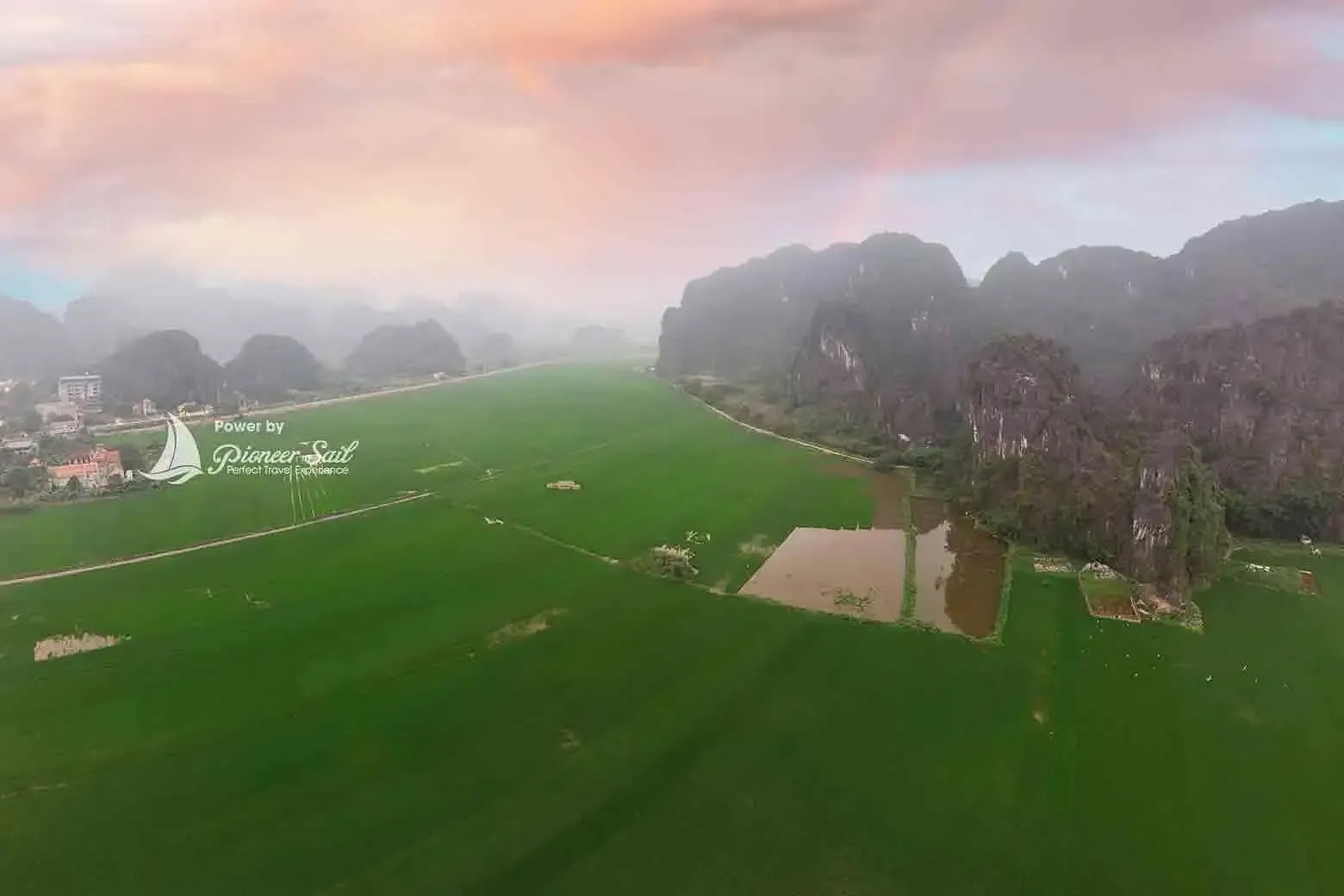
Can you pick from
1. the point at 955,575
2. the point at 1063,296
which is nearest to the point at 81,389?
the point at 955,575

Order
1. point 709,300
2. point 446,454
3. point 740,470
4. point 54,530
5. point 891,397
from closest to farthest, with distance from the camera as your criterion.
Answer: point 54,530 < point 740,470 < point 446,454 < point 891,397 < point 709,300

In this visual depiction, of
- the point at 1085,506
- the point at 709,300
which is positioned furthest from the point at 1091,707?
the point at 709,300

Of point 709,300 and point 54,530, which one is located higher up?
point 709,300

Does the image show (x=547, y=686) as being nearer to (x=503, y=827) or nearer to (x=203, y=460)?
(x=503, y=827)

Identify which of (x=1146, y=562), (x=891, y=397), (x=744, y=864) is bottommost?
(x=744, y=864)

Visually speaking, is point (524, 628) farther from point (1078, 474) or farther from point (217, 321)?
point (217, 321)

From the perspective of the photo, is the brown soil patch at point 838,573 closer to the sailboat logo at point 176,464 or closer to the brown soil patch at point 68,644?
the brown soil patch at point 68,644
